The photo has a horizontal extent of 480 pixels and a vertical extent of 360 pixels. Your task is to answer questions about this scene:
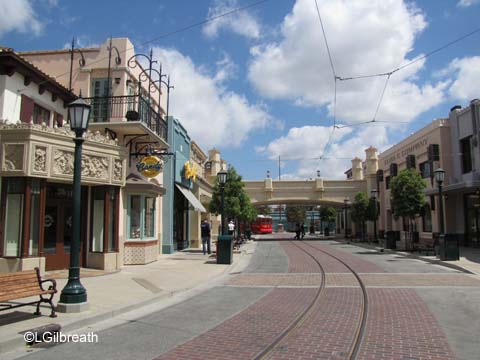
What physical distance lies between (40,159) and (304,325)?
957 cm

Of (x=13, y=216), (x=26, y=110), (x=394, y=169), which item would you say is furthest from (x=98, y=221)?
(x=394, y=169)

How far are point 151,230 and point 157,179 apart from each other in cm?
314

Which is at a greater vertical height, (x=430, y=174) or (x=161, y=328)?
(x=430, y=174)

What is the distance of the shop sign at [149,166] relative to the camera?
18156 mm

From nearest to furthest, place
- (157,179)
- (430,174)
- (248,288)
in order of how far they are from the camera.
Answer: (248,288) < (157,179) < (430,174)

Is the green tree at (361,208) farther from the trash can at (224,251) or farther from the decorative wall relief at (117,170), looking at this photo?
the decorative wall relief at (117,170)

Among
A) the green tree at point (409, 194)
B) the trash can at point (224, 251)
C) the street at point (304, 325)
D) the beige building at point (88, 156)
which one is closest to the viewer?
the street at point (304, 325)

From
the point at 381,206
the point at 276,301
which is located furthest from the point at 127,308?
the point at 381,206

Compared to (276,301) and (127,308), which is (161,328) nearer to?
(127,308)

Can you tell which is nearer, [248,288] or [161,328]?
[161,328]

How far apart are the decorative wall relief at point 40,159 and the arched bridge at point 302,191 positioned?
33.9m

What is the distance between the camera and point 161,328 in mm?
7648

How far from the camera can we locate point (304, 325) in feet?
25.3

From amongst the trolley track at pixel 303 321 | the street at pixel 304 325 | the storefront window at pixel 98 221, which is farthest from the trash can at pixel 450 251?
the storefront window at pixel 98 221
